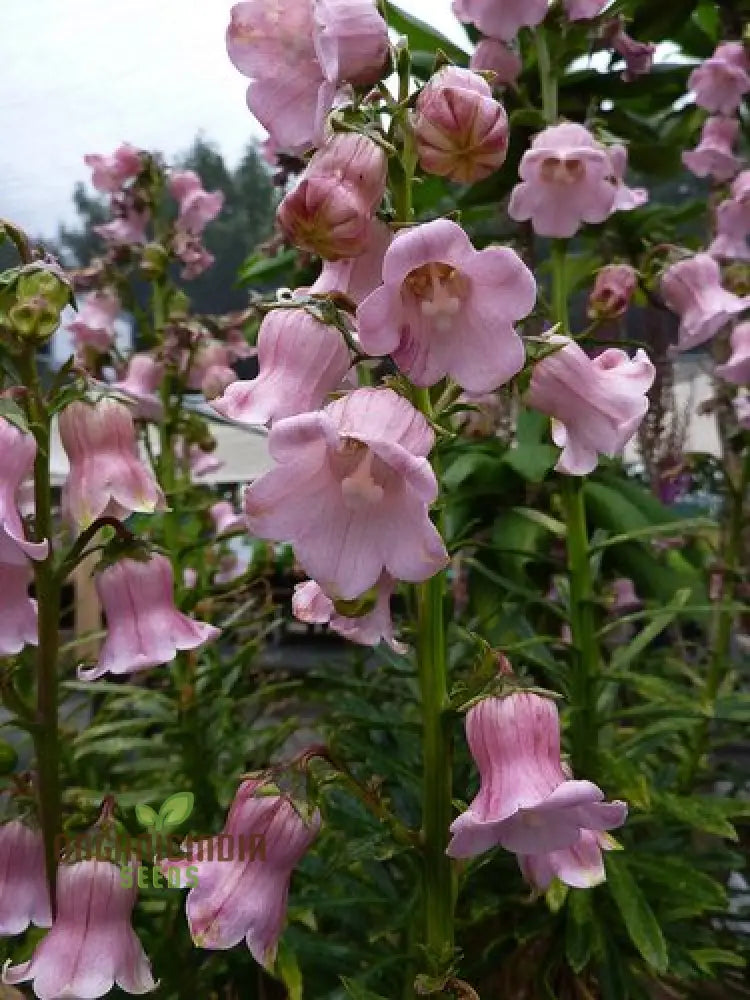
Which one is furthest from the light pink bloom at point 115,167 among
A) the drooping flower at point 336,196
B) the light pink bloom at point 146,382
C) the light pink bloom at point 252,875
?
the light pink bloom at point 252,875

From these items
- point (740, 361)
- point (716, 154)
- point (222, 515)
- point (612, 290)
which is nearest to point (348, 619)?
point (612, 290)

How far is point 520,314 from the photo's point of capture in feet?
1.54

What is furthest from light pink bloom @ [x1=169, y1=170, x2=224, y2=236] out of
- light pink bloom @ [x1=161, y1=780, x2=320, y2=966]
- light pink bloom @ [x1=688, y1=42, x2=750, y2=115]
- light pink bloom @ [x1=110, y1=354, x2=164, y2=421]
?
light pink bloom @ [x1=161, y1=780, x2=320, y2=966]

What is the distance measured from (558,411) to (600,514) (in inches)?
27.8

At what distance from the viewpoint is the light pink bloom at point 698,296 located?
96 centimetres

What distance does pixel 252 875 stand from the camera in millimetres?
514

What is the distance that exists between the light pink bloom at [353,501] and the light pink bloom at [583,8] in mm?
698

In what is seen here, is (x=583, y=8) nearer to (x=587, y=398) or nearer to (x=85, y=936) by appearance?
(x=587, y=398)

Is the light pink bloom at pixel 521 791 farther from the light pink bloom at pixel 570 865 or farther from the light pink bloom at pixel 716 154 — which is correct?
the light pink bloom at pixel 716 154

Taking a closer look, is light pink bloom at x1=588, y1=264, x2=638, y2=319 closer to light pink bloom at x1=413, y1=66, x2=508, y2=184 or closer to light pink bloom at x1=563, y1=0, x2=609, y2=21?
light pink bloom at x1=563, y1=0, x2=609, y2=21

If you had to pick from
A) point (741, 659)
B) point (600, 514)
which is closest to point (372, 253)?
point (600, 514)

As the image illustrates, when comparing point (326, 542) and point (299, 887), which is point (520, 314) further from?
point (299, 887)

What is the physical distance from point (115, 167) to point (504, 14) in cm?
67

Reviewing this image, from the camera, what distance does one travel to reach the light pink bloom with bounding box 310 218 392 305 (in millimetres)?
522
